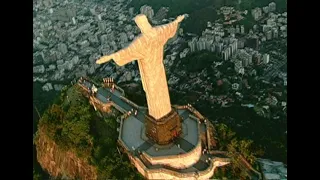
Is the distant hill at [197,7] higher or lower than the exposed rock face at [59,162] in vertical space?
higher

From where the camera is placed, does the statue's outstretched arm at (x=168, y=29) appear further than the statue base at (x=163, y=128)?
No

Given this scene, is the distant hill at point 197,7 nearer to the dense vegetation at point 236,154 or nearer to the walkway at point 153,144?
the walkway at point 153,144

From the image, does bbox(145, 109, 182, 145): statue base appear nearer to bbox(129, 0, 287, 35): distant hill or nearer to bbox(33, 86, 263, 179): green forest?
bbox(33, 86, 263, 179): green forest

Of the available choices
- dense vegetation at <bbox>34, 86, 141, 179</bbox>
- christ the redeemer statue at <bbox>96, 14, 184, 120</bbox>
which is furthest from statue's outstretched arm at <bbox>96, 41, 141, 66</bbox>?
dense vegetation at <bbox>34, 86, 141, 179</bbox>

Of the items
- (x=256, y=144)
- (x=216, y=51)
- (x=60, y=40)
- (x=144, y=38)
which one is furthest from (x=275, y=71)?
(x=60, y=40)

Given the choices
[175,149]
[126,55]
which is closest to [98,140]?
[175,149]

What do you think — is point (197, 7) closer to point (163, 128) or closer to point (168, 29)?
point (163, 128)

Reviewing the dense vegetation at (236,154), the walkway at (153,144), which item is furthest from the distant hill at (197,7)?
the dense vegetation at (236,154)
